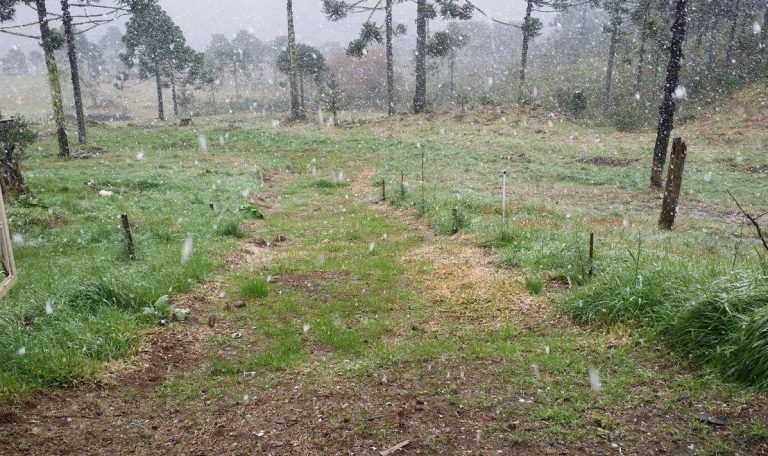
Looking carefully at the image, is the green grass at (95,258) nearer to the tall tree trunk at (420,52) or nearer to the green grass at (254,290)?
the green grass at (254,290)

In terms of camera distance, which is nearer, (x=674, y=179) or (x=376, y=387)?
(x=376, y=387)

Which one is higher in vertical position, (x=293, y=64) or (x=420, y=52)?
(x=420, y=52)

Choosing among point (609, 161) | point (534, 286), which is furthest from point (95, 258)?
point (609, 161)

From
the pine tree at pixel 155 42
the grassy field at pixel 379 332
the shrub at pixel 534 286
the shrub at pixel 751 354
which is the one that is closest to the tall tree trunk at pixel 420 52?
the grassy field at pixel 379 332

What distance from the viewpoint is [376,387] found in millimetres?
4539

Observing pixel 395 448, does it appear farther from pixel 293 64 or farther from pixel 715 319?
pixel 293 64

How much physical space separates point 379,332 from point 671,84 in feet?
46.3

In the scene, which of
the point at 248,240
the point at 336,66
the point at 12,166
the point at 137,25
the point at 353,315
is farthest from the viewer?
the point at 336,66

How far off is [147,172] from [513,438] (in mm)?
16844

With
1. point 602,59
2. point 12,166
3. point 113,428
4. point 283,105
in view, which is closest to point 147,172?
point 12,166

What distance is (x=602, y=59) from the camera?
57.0 m

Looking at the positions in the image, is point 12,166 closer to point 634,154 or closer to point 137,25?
point 634,154

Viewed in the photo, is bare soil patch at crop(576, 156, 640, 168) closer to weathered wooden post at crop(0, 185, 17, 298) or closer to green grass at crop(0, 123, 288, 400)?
green grass at crop(0, 123, 288, 400)

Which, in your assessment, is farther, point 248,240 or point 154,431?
point 248,240
